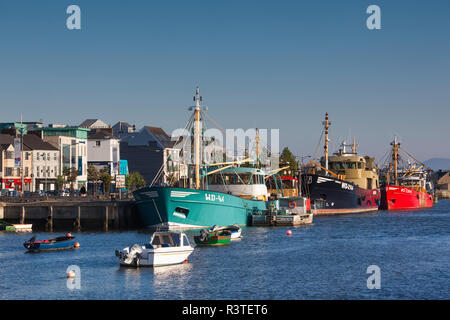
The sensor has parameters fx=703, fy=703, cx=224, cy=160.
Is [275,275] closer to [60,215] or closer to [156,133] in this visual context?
[60,215]

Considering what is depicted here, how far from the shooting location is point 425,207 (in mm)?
169250

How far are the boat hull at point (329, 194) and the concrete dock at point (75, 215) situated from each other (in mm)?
38717

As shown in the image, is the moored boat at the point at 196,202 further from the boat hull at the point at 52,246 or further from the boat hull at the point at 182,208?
the boat hull at the point at 52,246

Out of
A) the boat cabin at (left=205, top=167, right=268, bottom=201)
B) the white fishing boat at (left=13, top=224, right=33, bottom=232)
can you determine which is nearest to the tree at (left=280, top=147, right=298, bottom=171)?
the boat cabin at (left=205, top=167, right=268, bottom=201)

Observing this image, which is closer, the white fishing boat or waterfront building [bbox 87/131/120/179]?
the white fishing boat

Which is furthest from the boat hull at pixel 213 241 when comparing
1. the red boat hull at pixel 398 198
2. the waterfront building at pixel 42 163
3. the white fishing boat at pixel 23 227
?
the red boat hull at pixel 398 198

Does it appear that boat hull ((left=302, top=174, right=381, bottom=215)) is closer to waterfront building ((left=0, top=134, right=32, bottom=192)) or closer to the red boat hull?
the red boat hull

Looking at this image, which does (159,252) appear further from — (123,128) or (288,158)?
(123,128)

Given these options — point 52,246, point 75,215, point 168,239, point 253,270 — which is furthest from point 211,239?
point 75,215

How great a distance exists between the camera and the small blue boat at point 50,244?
62781 millimetres

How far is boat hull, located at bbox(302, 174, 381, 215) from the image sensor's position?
121 meters

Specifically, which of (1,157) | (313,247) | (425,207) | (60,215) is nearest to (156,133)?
(1,157)

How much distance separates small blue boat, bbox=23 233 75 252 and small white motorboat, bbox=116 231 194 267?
13.6 meters

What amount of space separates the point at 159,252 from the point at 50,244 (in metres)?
17.0
